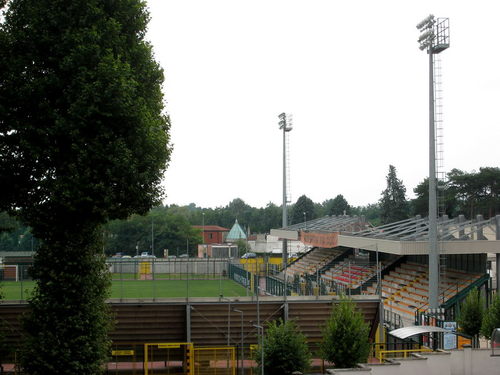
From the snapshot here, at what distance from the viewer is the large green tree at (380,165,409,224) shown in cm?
10019

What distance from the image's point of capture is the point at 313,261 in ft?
192

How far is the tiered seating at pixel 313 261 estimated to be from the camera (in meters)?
53.9

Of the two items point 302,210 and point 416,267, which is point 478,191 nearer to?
point 302,210

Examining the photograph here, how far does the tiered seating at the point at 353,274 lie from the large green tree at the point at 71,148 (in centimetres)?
2555

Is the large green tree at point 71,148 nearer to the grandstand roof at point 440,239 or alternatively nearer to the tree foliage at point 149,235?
the grandstand roof at point 440,239

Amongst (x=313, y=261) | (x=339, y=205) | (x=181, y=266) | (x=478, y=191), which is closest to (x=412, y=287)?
(x=181, y=266)

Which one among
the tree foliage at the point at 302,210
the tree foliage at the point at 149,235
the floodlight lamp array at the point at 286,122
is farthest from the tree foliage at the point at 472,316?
the tree foliage at the point at 302,210

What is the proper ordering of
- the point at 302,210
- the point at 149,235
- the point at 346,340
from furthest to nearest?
the point at 302,210, the point at 149,235, the point at 346,340

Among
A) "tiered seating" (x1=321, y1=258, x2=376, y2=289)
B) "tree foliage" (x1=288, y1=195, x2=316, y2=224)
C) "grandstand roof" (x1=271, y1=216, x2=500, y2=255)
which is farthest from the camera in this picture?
"tree foliage" (x1=288, y1=195, x2=316, y2=224)

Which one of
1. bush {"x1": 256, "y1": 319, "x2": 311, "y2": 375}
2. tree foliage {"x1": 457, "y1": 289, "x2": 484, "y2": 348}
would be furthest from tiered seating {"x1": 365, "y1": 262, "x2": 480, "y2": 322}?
bush {"x1": 256, "y1": 319, "x2": 311, "y2": 375}

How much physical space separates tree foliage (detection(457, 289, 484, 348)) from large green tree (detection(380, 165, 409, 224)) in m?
73.3

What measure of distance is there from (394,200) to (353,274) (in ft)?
194

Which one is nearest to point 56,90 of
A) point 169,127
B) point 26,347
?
point 169,127

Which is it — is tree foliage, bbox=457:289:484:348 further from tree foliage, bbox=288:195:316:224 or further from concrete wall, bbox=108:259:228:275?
tree foliage, bbox=288:195:316:224
